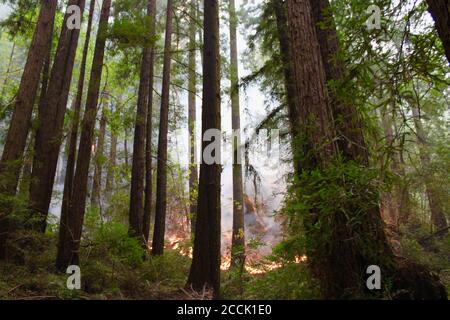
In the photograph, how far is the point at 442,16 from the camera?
224cm

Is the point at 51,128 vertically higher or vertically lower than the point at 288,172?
higher

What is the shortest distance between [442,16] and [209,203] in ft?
15.5

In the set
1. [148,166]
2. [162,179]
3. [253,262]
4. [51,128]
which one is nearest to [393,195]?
[253,262]

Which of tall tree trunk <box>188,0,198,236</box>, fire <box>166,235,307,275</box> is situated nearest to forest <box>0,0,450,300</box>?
fire <box>166,235,307,275</box>

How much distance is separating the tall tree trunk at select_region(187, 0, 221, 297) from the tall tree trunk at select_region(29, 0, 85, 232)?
4.05m

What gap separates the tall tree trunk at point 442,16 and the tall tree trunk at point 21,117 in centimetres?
697

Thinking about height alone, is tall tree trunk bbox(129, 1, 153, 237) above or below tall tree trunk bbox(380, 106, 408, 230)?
above

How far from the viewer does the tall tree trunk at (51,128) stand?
8289 millimetres

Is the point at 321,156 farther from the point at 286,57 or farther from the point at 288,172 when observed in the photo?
the point at 286,57

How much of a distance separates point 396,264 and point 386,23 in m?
2.70

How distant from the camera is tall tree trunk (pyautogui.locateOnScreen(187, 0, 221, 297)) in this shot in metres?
6.05

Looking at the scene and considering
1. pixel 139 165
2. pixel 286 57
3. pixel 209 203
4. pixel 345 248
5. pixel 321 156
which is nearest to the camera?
pixel 345 248

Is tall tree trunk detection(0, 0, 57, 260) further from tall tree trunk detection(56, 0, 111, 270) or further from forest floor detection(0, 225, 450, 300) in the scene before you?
tall tree trunk detection(56, 0, 111, 270)

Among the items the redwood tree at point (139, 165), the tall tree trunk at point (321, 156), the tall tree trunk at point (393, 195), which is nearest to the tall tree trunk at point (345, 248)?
the tall tree trunk at point (321, 156)
